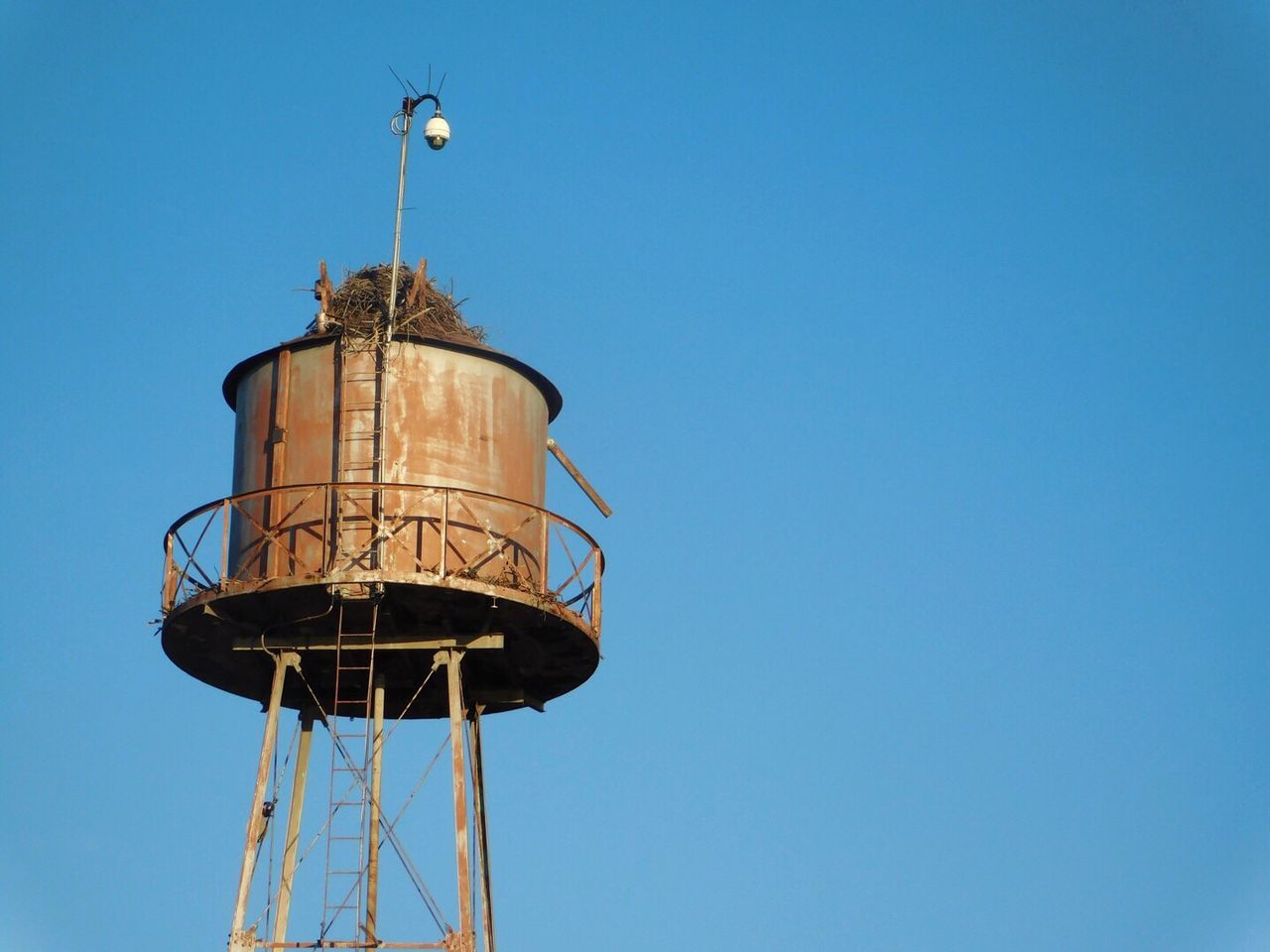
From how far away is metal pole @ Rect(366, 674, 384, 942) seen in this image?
91.0 feet

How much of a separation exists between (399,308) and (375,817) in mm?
6093

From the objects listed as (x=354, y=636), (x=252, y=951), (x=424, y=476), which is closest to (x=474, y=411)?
(x=424, y=476)

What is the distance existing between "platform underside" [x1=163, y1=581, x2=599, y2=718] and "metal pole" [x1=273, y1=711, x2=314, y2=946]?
34 centimetres

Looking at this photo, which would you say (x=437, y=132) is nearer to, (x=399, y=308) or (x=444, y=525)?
(x=399, y=308)

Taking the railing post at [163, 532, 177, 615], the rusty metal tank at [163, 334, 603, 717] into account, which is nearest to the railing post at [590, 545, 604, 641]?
the rusty metal tank at [163, 334, 603, 717]

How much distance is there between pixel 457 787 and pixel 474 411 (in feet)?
14.8

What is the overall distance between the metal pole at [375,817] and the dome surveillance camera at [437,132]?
6655 mm

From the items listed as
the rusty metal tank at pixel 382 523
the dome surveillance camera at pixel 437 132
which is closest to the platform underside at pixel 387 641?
the rusty metal tank at pixel 382 523

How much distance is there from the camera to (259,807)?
28469mm

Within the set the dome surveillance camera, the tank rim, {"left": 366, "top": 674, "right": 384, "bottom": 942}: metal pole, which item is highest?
the dome surveillance camera

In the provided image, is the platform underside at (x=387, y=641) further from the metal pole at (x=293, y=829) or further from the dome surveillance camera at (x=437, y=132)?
the dome surveillance camera at (x=437, y=132)

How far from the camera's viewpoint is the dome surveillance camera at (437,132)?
30.4 m

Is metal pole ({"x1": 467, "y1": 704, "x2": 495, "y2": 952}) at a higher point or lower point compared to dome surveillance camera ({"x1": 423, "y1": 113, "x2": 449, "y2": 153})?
lower

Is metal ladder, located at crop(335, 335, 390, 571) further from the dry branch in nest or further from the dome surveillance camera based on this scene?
the dome surveillance camera
